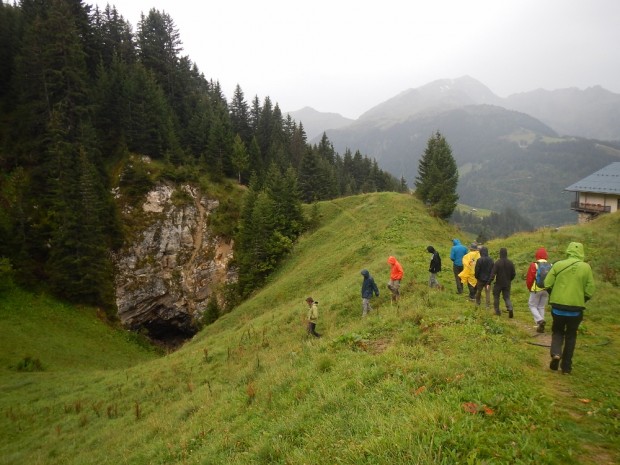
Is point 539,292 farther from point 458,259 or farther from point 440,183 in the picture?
point 440,183

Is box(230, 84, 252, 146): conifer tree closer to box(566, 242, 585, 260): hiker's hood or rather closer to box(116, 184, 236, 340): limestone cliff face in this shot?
box(116, 184, 236, 340): limestone cliff face

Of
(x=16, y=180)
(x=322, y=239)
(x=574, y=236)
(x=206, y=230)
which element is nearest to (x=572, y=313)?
(x=574, y=236)

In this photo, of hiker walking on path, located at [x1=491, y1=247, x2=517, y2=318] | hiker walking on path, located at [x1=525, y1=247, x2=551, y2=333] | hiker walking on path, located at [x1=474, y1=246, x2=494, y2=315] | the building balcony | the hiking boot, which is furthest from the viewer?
the building balcony

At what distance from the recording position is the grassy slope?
5684 millimetres

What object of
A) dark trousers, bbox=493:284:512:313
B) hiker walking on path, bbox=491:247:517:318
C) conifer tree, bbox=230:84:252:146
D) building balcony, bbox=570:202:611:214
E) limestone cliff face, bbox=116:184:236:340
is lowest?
limestone cliff face, bbox=116:184:236:340

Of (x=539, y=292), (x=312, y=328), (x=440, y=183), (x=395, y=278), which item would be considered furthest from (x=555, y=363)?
(x=440, y=183)

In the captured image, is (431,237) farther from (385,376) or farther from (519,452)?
(519,452)

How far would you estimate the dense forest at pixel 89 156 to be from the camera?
38.9 metres

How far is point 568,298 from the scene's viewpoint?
8234 millimetres

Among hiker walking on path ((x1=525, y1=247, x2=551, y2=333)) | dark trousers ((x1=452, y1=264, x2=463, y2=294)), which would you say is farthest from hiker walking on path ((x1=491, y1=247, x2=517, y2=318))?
dark trousers ((x1=452, y1=264, x2=463, y2=294))

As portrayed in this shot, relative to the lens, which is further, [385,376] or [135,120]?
[135,120]

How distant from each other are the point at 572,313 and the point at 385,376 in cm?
479

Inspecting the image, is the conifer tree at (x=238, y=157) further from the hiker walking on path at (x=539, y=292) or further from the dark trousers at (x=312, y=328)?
the hiker walking on path at (x=539, y=292)

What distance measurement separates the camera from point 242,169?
204ft
